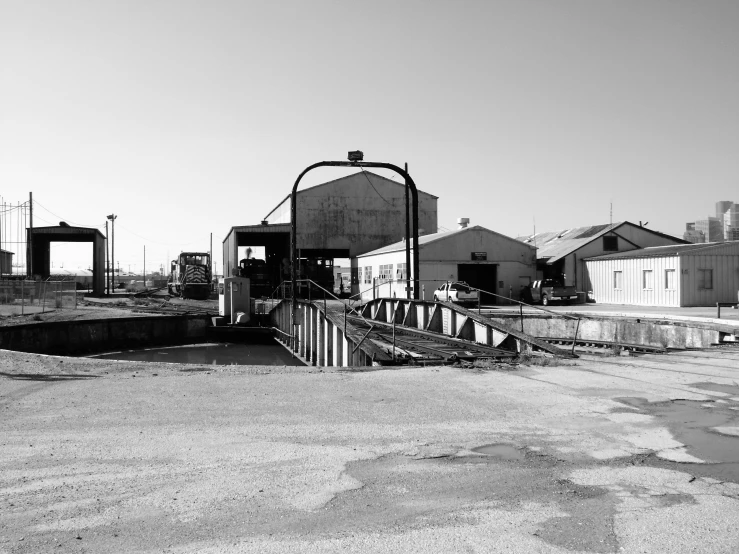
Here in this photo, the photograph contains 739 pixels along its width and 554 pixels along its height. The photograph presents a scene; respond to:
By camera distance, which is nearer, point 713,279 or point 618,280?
point 713,279

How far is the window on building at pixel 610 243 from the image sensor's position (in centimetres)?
4334

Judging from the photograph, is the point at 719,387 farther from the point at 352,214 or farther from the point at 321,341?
the point at 352,214

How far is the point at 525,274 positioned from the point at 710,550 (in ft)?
131

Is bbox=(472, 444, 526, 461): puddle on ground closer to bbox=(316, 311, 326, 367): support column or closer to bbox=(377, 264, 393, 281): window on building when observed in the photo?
bbox=(316, 311, 326, 367): support column

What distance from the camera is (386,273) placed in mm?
46031

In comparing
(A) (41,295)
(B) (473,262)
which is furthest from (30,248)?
(B) (473,262)

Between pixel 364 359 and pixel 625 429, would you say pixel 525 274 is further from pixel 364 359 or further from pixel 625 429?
pixel 625 429

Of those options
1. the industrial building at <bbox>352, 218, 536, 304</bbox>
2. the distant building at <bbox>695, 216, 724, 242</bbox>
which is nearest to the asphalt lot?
the industrial building at <bbox>352, 218, 536, 304</bbox>

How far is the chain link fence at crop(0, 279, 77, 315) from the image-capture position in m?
36.7

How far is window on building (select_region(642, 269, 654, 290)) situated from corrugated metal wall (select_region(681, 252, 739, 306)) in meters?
2.28

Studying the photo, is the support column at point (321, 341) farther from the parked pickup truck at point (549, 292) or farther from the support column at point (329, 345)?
the parked pickup truck at point (549, 292)

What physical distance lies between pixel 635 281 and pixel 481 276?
10.4 meters

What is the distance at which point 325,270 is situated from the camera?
181 feet

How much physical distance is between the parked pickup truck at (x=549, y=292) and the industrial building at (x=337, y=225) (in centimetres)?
1674
